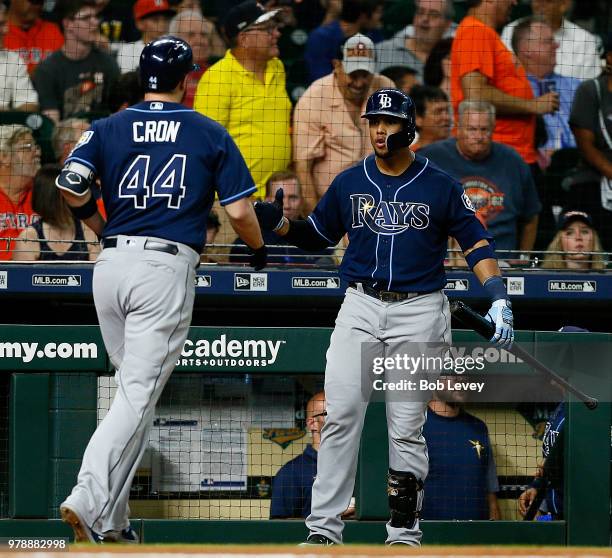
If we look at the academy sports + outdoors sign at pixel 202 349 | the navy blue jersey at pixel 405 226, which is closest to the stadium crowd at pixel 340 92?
the academy sports + outdoors sign at pixel 202 349

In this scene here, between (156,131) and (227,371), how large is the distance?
159cm

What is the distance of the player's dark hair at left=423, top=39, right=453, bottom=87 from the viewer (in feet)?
23.6

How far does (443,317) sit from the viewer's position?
4.46 meters

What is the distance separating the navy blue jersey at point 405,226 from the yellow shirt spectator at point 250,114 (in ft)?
6.81

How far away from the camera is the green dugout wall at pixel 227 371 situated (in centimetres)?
499

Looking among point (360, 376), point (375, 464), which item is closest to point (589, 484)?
point (375, 464)

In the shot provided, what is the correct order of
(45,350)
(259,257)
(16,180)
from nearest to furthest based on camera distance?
(259,257) → (45,350) → (16,180)

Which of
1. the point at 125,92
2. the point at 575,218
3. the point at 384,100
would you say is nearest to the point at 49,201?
the point at 125,92

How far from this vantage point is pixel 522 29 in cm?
725

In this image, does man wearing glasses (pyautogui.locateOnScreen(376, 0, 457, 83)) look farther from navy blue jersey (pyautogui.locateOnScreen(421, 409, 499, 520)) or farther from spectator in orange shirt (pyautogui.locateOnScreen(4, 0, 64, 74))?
navy blue jersey (pyautogui.locateOnScreen(421, 409, 499, 520))

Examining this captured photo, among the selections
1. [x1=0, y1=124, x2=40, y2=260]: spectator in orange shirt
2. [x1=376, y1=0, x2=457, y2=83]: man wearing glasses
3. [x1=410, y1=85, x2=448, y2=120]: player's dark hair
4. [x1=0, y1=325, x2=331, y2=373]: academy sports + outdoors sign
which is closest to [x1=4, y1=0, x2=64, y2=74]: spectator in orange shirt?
[x1=0, y1=124, x2=40, y2=260]: spectator in orange shirt

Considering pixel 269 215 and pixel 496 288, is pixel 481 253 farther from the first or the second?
pixel 269 215

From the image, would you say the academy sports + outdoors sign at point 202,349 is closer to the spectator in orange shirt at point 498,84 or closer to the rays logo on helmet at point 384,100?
the rays logo on helmet at point 384,100

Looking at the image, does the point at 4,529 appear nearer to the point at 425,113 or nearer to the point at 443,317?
the point at 443,317
